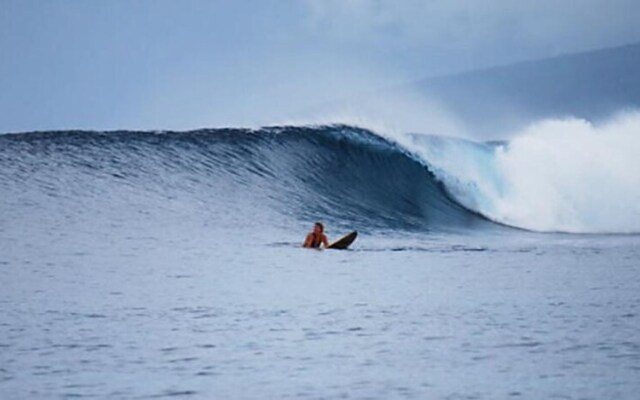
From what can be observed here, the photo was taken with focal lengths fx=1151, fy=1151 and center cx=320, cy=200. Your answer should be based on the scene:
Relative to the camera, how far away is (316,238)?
15664 millimetres

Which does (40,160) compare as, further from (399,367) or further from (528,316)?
(399,367)

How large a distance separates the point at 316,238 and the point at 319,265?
2.12 meters

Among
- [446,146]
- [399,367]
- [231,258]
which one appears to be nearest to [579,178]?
[446,146]

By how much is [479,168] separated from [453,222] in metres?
5.64

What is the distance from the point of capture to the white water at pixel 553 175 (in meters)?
24.8

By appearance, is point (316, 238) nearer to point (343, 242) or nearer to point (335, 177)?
point (343, 242)

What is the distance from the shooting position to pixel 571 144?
28609 mm

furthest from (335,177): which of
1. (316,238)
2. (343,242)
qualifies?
(316,238)

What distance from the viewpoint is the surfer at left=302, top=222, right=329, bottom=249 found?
15.6 m

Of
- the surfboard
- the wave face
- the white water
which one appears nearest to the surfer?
the surfboard

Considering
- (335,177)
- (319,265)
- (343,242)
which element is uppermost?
(335,177)

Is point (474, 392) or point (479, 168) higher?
point (479, 168)

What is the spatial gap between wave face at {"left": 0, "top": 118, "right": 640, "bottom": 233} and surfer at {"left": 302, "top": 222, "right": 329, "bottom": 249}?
9.61ft

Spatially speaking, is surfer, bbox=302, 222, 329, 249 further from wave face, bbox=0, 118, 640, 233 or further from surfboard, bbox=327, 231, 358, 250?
wave face, bbox=0, 118, 640, 233
